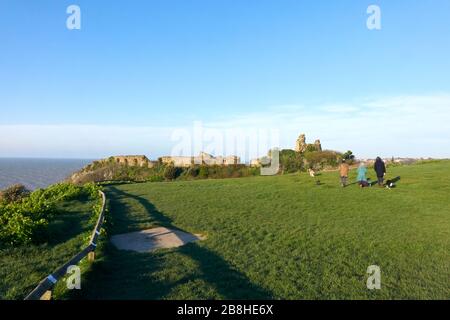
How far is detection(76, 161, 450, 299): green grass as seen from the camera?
6137mm

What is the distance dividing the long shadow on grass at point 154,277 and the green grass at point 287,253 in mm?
18

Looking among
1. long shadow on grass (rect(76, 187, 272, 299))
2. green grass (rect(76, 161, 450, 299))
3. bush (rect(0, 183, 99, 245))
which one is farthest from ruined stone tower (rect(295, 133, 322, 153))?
long shadow on grass (rect(76, 187, 272, 299))

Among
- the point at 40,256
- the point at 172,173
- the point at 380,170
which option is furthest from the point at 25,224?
the point at 172,173

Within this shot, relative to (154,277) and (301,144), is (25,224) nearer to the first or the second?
(154,277)

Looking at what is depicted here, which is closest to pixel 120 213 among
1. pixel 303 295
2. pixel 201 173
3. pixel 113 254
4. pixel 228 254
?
pixel 113 254

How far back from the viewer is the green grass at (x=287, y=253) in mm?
6137

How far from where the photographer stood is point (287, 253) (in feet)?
27.1

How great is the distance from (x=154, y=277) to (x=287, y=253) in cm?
317

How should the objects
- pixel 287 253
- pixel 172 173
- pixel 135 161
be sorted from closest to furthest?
1. pixel 287 253
2. pixel 172 173
3. pixel 135 161

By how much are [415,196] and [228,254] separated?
40.1 feet

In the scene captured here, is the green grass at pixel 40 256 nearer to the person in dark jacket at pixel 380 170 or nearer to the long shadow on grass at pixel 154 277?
the long shadow on grass at pixel 154 277

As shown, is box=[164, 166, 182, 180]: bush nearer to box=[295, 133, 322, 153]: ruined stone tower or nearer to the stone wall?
box=[295, 133, 322, 153]: ruined stone tower

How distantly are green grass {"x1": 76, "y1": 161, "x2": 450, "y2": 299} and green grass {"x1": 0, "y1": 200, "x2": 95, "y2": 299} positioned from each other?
991mm
